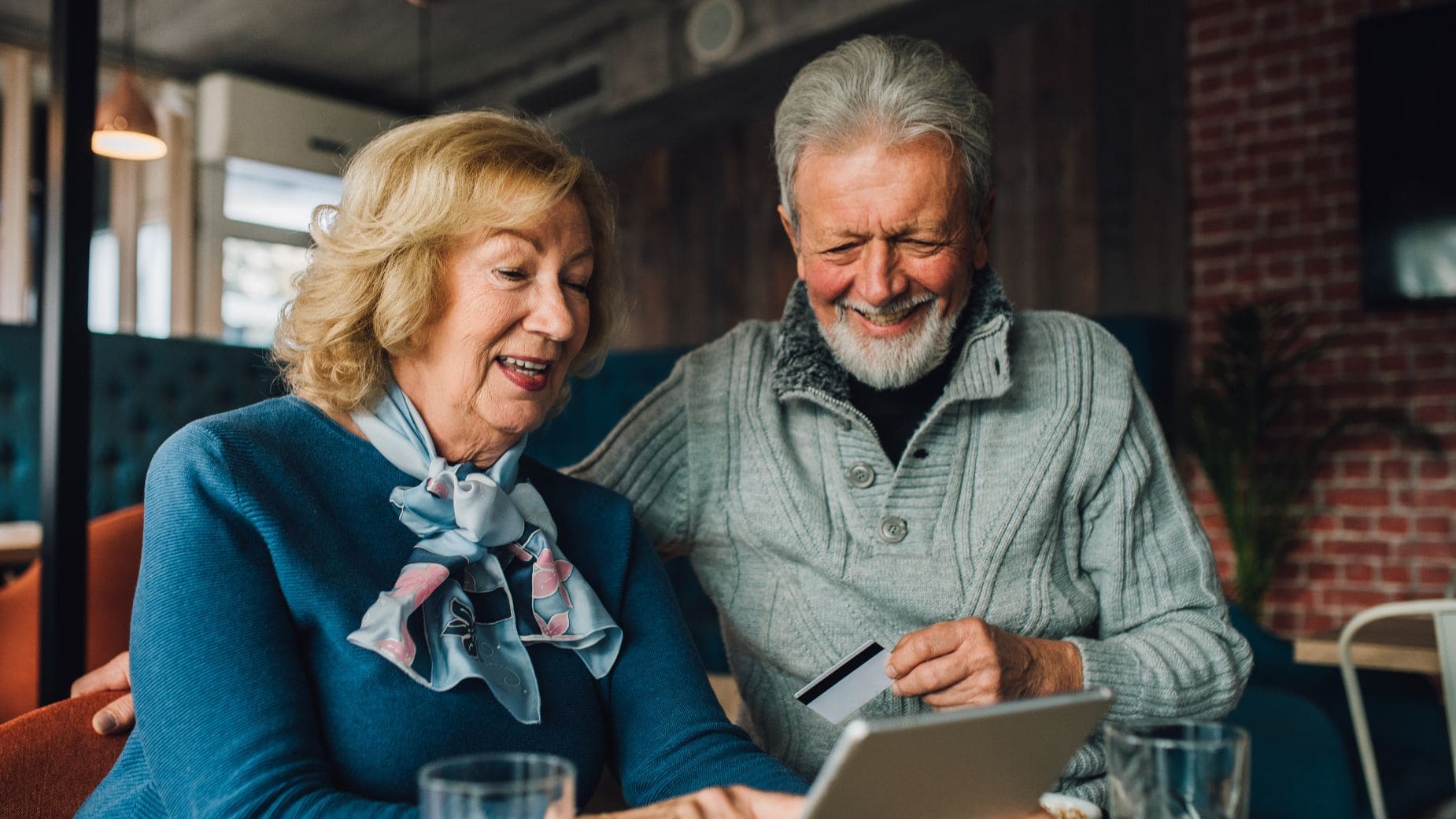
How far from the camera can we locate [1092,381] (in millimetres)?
1496

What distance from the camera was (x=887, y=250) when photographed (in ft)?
4.63

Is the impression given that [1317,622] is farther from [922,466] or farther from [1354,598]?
[922,466]

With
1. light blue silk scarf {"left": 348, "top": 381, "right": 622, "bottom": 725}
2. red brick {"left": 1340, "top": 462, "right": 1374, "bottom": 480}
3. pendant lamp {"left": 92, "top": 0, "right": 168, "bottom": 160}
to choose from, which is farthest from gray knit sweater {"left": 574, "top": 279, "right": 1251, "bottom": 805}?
pendant lamp {"left": 92, "top": 0, "right": 168, "bottom": 160}

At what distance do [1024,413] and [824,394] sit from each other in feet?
0.88

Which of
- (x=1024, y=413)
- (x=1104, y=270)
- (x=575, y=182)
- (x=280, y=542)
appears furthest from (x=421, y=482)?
(x=1104, y=270)

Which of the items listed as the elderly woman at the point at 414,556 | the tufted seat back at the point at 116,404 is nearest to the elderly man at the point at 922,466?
the elderly woman at the point at 414,556

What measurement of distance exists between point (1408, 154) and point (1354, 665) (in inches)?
101

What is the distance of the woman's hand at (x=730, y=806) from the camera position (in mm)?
955

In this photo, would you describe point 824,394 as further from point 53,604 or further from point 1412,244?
point 1412,244

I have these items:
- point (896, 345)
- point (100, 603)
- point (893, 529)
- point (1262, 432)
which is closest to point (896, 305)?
point (896, 345)

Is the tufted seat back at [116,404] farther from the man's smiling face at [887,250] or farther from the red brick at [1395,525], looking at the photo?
the red brick at [1395,525]

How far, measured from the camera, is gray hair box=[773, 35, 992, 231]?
4.58 ft

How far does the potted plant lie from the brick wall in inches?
3.0

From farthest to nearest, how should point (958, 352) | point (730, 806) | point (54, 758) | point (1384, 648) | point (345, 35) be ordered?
point (345, 35)
point (1384, 648)
point (958, 352)
point (54, 758)
point (730, 806)
